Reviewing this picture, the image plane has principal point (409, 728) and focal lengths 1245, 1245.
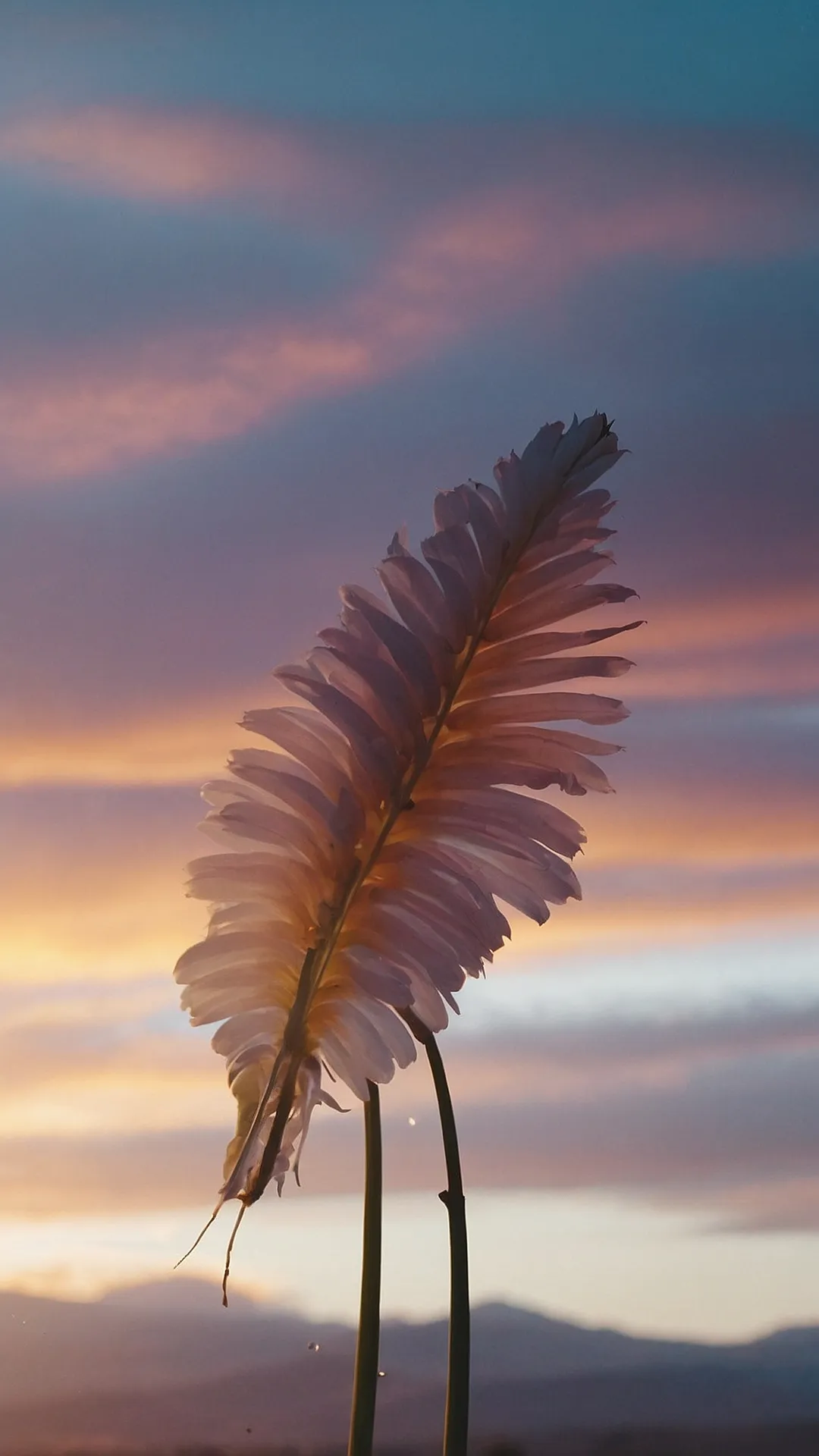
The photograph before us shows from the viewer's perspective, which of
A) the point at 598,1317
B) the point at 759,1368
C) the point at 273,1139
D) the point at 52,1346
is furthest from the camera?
the point at 759,1368

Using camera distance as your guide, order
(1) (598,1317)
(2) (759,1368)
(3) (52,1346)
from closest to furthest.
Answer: (3) (52,1346), (1) (598,1317), (2) (759,1368)

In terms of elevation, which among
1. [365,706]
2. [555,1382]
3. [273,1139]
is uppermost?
[365,706]

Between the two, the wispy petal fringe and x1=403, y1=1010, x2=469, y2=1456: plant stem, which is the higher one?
the wispy petal fringe

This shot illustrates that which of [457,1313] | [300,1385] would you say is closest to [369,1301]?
[457,1313]

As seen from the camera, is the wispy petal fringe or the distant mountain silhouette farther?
the distant mountain silhouette

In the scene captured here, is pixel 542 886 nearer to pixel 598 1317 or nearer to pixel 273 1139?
pixel 273 1139

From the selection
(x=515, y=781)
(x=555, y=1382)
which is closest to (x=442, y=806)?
(x=515, y=781)
